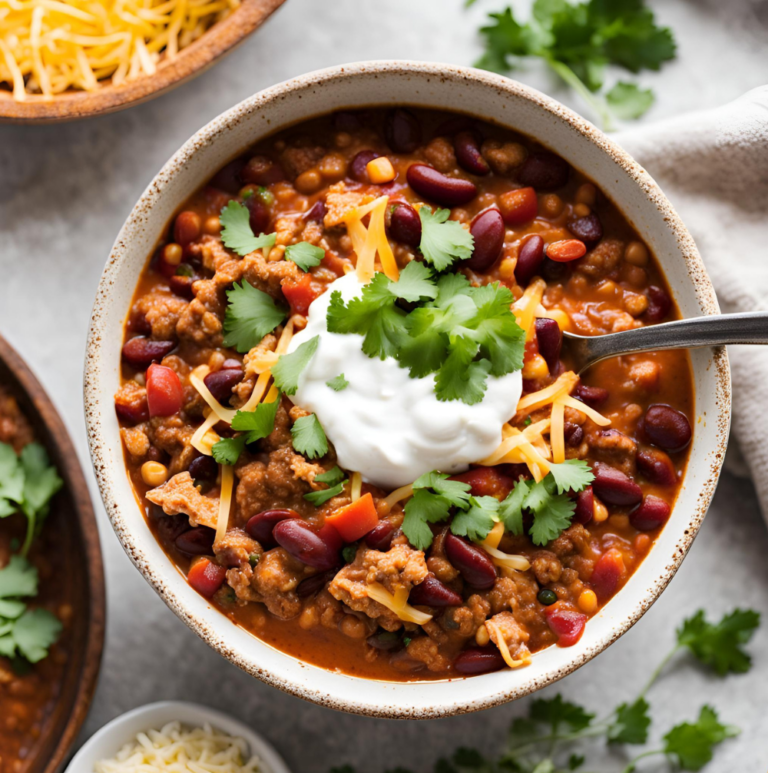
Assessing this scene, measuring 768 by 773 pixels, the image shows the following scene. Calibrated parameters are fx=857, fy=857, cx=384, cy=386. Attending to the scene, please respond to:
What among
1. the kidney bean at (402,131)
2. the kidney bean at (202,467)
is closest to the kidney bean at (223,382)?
the kidney bean at (202,467)

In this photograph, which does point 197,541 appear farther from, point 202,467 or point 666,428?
point 666,428

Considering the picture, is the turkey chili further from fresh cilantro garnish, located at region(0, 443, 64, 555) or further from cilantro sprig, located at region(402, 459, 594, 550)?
fresh cilantro garnish, located at region(0, 443, 64, 555)

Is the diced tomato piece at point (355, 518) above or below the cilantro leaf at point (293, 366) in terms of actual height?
below

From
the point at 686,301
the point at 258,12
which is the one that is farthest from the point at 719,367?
the point at 258,12

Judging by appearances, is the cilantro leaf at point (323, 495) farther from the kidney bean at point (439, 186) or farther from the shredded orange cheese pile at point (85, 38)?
the shredded orange cheese pile at point (85, 38)

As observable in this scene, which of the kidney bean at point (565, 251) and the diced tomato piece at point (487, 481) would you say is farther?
the kidney bean at point (565, 251)

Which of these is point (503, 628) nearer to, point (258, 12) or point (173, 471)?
point (173, 471)
